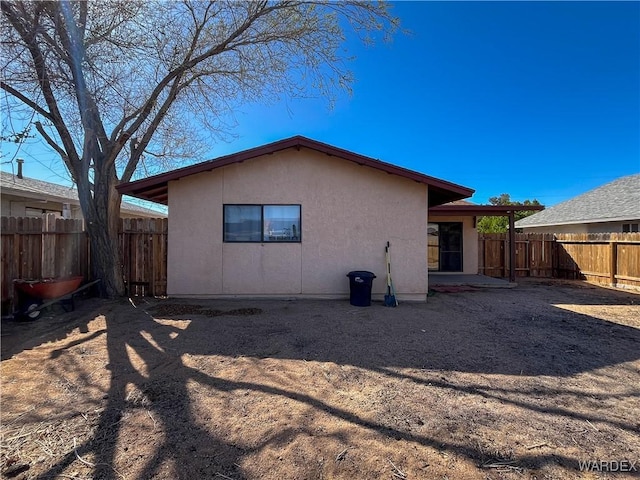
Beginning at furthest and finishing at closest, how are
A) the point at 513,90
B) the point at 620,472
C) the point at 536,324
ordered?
the point at 513,90, the point at 536,324, the point at 620,472

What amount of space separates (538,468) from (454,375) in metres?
1.61

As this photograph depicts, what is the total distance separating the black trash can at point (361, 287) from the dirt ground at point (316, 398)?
140 centimetres

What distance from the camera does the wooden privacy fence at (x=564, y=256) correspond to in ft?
38.3

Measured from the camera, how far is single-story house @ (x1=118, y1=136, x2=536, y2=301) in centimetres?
826

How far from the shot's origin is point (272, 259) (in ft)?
27.2

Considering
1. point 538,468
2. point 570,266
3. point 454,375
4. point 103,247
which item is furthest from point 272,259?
point 570,266

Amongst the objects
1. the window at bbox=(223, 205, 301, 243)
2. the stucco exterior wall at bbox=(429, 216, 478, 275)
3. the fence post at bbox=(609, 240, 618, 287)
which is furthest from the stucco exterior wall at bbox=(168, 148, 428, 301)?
the fence post at bbox=(609, 240, 618, 287)

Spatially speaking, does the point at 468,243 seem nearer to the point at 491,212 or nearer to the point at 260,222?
the point at 491,212

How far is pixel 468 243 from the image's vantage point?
13797 millimetres

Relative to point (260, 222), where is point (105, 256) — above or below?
below

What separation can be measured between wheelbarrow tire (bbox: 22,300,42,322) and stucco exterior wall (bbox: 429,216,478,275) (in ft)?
42.0

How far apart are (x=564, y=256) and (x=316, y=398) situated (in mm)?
15428

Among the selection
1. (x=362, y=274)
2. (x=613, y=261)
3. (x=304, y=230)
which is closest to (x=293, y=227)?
(x=304, y=230)

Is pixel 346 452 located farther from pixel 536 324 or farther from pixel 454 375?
pixel 536 324
